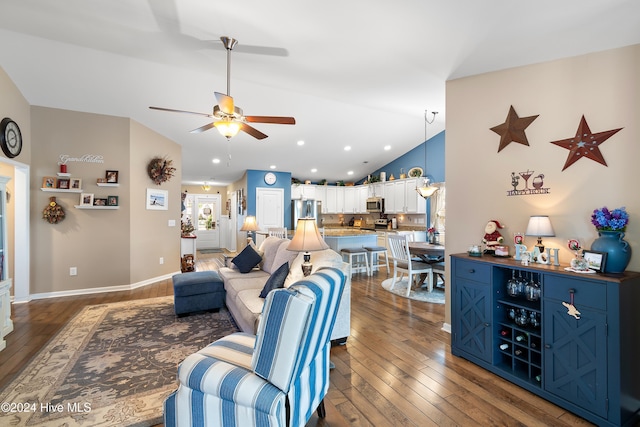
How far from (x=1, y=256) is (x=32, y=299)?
6.31ft

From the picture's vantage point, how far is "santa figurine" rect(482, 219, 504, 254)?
272cm

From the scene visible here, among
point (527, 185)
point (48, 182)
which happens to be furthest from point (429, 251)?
point (48, 182)

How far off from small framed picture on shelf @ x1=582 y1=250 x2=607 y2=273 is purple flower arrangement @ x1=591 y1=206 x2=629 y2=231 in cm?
18

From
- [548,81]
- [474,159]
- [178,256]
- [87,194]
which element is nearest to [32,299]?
[87,194]

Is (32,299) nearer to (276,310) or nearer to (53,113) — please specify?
(53,113)

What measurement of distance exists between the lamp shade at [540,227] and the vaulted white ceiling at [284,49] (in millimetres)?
1312

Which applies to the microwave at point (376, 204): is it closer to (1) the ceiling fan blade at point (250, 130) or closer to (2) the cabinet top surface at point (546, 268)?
(1) the ceiling fan blade at point (250, 130)

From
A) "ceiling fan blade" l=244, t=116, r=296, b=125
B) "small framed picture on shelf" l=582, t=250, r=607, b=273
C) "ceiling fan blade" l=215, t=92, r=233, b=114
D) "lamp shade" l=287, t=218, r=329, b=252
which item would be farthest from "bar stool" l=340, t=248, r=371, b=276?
"small framed picture on shelf" l=582, t=250, r=607, b=273

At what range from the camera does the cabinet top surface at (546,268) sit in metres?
1.84

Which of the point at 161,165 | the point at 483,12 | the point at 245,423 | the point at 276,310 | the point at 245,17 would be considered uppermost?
the point at 245,17

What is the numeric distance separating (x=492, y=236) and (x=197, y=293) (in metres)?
3.35

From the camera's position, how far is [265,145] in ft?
21.8

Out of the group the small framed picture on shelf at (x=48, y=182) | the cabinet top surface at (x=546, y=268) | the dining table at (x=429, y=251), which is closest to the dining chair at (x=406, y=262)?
the dining table at (x=429, y=251)

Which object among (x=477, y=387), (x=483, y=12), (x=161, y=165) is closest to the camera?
(x=483, y=12)
